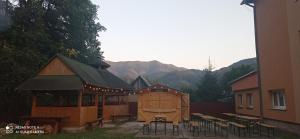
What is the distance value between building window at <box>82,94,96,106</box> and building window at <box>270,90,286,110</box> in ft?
37.3

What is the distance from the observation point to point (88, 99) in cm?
1944

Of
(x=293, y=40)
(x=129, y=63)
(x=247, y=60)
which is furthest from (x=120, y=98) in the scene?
(x=129, y=63)

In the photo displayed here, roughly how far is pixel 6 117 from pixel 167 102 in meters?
12.6

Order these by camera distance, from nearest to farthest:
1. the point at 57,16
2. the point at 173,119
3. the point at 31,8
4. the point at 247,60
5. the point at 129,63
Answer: the point at 173,119
the point at 31,8
the point at 57,16
the point at 247,60
the point at 129,63

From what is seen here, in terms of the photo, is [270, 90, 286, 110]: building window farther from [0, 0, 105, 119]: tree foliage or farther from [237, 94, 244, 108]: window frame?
[0, 0, 105, 119]: tree foliage

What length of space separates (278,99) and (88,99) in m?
11.6

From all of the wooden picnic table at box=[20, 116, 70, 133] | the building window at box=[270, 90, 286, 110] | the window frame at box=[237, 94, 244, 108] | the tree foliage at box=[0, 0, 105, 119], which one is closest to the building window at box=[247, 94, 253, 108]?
the window frame at box=[237, 94, 244, 108]

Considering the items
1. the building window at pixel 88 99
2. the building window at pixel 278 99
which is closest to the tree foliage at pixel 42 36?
the building window at pixel 88 99

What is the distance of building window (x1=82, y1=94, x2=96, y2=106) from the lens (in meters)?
18.5

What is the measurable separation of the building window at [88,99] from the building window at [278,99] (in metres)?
11.4

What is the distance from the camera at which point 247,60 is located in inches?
3155

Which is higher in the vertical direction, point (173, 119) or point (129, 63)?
point (129, 63)

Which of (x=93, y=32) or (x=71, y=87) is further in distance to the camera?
(x=93, y=32)

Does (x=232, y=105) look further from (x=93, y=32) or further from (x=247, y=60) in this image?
(x=247, y=60)
